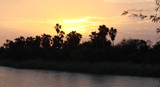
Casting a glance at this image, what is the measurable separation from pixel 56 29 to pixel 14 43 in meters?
17.4

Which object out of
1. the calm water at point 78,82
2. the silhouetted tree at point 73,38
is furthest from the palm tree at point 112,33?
the calm water at point 78,82

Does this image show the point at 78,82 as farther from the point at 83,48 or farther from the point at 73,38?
the point at 73,38

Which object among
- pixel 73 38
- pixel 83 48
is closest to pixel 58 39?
pixel 73 38

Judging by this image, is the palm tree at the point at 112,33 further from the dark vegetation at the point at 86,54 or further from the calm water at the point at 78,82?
the calm water at the point at 78,82

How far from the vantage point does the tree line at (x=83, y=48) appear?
39969 mm

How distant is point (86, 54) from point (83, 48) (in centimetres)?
384

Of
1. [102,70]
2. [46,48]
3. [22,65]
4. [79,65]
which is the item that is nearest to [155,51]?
[102,70]

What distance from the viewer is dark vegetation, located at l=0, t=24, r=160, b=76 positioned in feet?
111

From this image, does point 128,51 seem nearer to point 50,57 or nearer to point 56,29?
point 50,57

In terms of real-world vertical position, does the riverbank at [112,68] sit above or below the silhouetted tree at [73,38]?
below

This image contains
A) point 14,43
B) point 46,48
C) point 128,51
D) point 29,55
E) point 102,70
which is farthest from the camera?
point 14,43

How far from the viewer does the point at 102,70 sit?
3297cm

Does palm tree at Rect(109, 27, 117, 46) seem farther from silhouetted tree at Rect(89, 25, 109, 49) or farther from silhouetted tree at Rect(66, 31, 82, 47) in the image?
silhouetted tree at Rect(66, 31, 82, 47)

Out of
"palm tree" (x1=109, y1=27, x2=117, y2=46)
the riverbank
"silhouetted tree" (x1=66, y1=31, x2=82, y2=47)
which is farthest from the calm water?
"silhouetted tree" (x1=66, y1=31, x2=82, y2=47)
